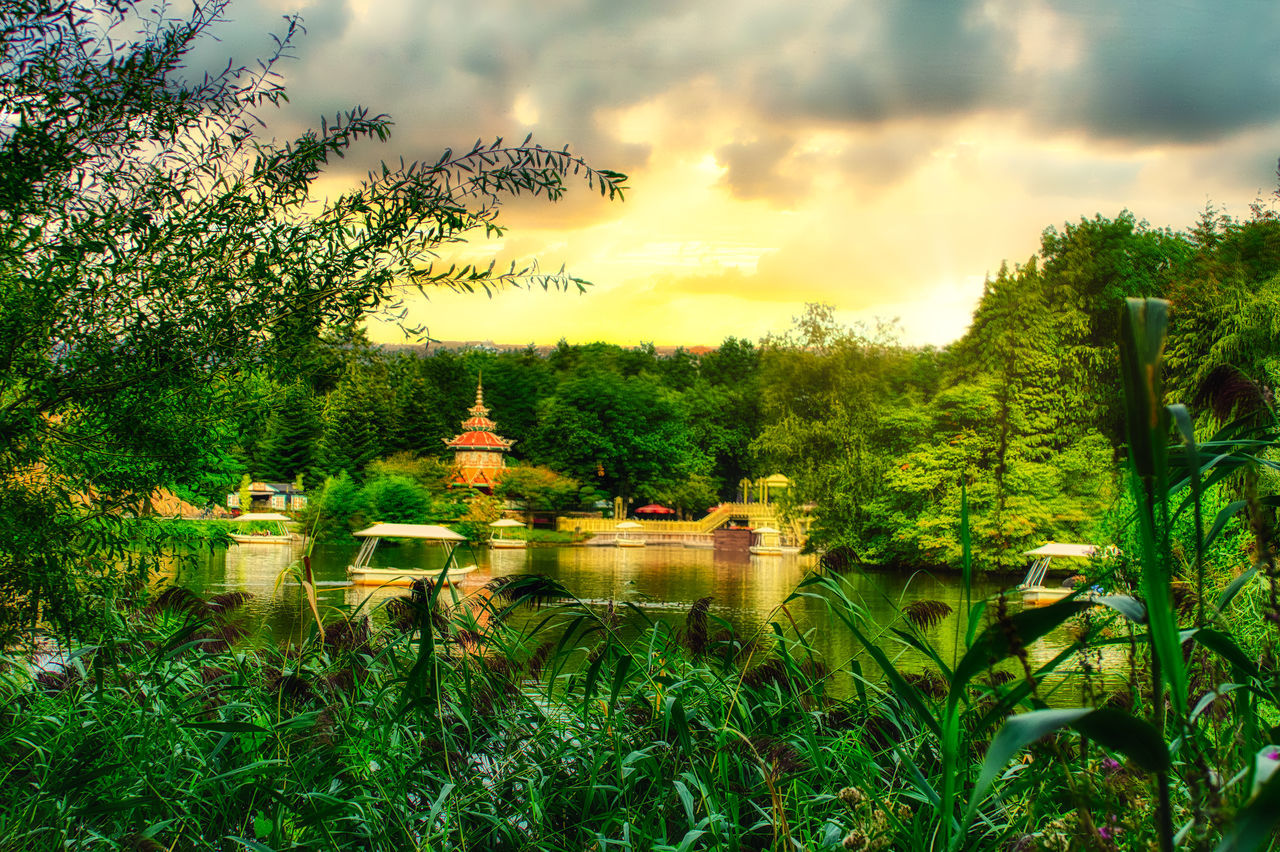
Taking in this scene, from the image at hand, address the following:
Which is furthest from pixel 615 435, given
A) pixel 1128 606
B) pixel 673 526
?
pixel 1128 606

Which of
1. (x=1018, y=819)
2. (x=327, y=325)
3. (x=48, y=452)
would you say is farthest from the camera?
(x=327, y=325)

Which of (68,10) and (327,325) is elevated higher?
(68,10)

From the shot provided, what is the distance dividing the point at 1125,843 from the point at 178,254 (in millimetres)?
2468

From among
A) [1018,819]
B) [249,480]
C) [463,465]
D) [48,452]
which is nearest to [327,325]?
[48,452]

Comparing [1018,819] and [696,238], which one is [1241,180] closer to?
[1018,819]

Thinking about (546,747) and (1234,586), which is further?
(546,747)

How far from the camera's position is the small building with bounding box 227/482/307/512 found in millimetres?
32344

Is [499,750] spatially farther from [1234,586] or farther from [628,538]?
[628,538]

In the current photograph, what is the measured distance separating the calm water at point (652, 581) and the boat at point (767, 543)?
0.48 metres

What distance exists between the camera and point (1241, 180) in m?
17.5

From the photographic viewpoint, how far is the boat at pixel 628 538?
32756 mm

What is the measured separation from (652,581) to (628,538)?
1364cm

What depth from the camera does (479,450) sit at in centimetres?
3634

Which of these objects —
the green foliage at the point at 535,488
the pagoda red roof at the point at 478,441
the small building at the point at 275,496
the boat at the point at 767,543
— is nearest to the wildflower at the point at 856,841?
the boat at the point at 767,543
